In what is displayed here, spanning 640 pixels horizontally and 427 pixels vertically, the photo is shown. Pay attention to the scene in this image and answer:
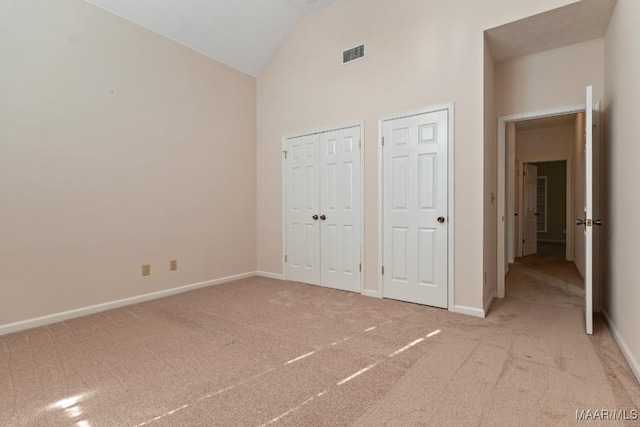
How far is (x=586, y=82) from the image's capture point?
3.19m

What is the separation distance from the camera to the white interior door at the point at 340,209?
3879 mm

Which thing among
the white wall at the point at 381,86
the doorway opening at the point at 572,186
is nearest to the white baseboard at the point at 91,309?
the white wall at the point at 381,86

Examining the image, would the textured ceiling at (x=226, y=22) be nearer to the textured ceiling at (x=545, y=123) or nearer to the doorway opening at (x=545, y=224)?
the textured ceiling at (x=545, y=123)

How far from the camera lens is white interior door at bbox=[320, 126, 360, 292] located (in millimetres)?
3879

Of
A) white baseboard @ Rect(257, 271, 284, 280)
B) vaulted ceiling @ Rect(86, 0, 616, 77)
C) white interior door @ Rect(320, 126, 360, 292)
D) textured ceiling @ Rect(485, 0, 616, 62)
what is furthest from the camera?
white baseboard @ Rect(257, 271, 284, 280)

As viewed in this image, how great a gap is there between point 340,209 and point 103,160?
2.63 meters

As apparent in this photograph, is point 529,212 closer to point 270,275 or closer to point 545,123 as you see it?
point 545,123

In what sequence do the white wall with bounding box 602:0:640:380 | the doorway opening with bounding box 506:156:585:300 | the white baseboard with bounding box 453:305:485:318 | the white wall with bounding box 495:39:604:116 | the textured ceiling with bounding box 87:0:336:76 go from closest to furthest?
the white wall with bounding box 602:0:640:380 < the white baseboard with bounding box 453:305:485:318 < the white wall with bounding box 495:39:604:116 < the textured ceiling with bounding box 87:0:336:76 < the doorway opening with bounding box 506:156:585:300

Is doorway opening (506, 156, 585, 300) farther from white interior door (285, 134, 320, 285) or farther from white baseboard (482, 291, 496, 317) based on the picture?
white interior door (285, 134, 320, 285)

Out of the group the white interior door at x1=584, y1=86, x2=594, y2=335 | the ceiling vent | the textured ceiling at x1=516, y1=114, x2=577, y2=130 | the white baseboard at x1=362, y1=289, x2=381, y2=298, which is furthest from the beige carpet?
the textured ceiling at x1=516, y1=114, x2=577, y2=130

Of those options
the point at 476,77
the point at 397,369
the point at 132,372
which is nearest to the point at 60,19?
the point at 132,372

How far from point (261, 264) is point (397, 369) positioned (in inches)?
126

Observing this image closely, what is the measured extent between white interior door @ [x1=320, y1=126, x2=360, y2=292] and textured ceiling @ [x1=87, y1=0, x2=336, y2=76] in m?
1.63

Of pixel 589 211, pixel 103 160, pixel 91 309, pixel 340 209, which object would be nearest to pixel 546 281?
pixel 589 211
